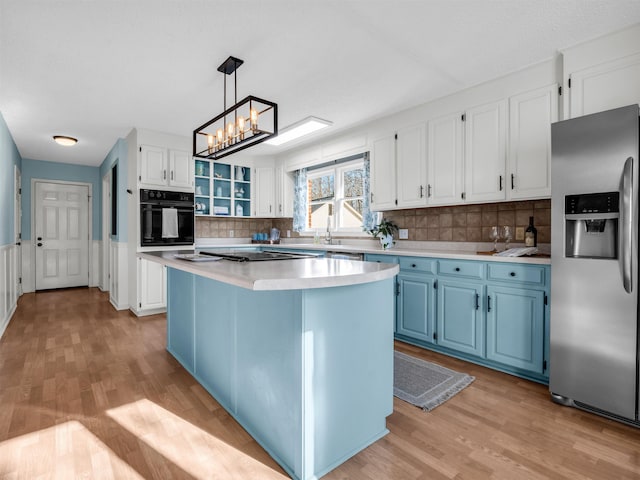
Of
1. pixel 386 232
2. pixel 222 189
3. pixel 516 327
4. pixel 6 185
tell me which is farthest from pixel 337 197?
pixel 6 185

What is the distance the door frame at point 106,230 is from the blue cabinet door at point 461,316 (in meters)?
5.55

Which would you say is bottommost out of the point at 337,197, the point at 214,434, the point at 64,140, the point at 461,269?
the point at 214,434

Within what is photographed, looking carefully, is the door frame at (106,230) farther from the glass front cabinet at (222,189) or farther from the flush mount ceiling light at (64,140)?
the glass front cabinet at (222,189)

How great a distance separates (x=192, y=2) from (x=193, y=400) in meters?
2.47

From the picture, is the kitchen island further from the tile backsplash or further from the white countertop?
the tile backsplash

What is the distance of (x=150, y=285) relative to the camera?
4.47 meters

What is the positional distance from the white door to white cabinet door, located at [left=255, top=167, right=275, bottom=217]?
376cm

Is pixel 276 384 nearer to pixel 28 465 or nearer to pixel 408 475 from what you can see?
pixel 408 475

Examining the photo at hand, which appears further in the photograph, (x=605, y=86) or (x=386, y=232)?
(x=386, y=232)

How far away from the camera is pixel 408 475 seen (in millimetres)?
1550

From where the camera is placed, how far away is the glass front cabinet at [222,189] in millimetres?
5203

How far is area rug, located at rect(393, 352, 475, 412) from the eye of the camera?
225 cm

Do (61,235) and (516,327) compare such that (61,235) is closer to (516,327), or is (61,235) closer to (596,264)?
(516,327)

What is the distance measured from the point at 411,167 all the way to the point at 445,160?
0.38m
